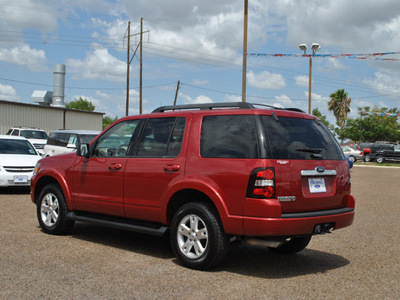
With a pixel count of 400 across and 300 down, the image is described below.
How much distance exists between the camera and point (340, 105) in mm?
75250

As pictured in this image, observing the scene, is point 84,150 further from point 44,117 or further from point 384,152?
point 384,152

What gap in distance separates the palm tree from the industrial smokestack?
129 ft

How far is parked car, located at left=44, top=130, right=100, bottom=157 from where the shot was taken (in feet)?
62.5

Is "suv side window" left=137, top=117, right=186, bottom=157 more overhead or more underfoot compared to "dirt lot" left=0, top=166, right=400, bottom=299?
more overhead

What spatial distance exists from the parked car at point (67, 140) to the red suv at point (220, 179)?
1226 cm

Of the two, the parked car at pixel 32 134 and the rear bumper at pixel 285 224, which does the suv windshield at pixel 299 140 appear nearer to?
the rear bumper at pixel 285 224

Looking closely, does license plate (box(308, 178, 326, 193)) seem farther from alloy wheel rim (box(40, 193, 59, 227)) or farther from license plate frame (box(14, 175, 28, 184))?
license plate frame (box(14, 175, 28, 184))

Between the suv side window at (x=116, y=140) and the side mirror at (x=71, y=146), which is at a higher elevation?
the suv side window at (x=116, y=140)

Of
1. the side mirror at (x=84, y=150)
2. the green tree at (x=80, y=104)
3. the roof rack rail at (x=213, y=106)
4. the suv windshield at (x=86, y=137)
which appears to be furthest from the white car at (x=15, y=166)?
the green tree at (x=80, y=104)

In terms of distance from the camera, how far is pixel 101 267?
5.73 meters

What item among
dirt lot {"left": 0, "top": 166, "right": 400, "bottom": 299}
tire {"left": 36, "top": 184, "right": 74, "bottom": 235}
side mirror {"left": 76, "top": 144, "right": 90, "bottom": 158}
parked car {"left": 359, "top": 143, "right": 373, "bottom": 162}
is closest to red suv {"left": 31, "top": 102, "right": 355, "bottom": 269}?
side mirror {"left": 76, "top": 144, "right": 90, "bottom": 158}

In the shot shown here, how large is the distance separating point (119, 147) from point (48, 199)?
1670 millimetres

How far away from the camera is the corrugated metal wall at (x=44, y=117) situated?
133 ft

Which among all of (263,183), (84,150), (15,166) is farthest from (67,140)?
(263,183)
